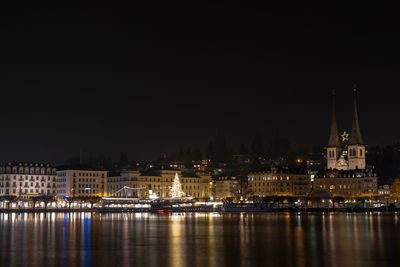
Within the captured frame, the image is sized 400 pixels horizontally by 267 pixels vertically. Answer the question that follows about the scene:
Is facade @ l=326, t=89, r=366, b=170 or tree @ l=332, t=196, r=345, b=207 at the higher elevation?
facade @ l=326, t=89, r=366, b=170

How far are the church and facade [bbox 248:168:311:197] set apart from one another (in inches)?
153

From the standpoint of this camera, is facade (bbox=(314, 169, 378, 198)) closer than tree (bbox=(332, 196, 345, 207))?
No

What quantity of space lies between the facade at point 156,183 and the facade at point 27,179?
1834 centimetres

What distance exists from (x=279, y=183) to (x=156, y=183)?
30.8 metres

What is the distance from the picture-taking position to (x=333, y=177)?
16050 cm

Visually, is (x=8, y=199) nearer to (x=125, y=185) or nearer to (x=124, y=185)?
(x=125, y=185)

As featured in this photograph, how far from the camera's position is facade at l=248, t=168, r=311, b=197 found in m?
164

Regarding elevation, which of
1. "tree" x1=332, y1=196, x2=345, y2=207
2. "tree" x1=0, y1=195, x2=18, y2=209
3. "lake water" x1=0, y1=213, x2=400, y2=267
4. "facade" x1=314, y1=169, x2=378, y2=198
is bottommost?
"lake water" x1=0, y1=213, x2=400, y2=267

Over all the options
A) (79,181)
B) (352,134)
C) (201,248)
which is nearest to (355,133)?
(352,134)

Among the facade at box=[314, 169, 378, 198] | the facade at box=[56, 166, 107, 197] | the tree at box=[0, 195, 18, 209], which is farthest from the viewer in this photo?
the facade at box=[314, 169, 378, 198]

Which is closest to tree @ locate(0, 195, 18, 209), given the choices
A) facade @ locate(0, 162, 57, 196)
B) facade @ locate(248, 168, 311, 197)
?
facade @ locate(0, 162, 57, 196)

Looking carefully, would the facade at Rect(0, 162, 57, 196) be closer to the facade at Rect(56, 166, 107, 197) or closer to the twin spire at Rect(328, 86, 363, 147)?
the facade at Rect(56, 166, 107, 197)

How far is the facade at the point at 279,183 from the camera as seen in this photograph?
164 m

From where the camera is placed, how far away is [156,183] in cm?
16825
